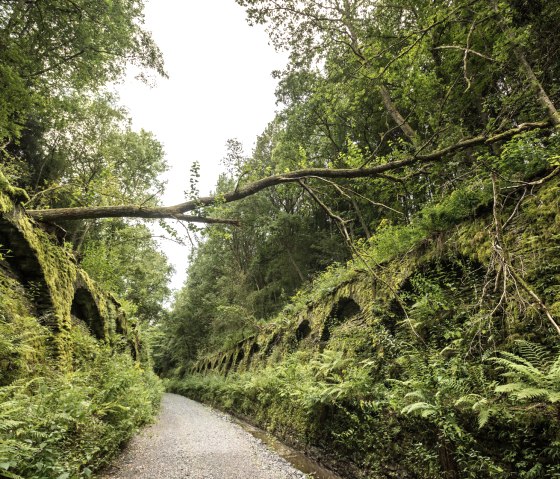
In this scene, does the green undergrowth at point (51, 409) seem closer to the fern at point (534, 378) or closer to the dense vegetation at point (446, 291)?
the dense vegetation at point (446, 291)

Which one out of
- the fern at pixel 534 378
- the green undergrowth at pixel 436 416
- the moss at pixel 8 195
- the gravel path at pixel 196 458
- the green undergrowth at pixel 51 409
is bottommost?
the gravel path at pixel 196 458

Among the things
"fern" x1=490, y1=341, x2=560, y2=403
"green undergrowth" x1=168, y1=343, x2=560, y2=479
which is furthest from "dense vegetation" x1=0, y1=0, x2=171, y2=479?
"fern" x1=490, y1=341, x2=560, y2=403

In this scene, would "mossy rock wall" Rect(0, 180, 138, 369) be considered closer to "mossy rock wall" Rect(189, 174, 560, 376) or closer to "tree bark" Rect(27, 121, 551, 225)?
"tree bark" Rect(27, 121, 551, 225)

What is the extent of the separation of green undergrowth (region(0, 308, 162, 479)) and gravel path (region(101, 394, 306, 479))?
1.69 feet

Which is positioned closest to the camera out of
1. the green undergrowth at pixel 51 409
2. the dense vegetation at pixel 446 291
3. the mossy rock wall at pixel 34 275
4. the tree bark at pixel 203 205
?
the green undergrowth at pixel 51 409

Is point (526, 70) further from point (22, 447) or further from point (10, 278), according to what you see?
point (10, 278)

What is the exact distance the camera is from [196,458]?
627cm

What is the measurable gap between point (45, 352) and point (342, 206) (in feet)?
62.0

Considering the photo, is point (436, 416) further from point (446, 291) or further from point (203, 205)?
point (203, 205)

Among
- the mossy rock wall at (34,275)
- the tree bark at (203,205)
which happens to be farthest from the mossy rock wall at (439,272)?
the mossy rock wall at (34,275)

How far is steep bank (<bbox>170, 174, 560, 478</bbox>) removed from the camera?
3.30 m

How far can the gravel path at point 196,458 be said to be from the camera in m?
5.29

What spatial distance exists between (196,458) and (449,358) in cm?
544

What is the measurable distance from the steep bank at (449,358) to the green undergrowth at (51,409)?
410cm
